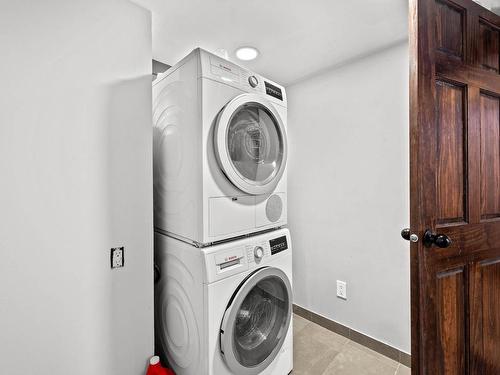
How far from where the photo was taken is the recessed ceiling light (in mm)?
1804

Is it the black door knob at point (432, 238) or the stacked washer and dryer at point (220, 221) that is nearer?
the black door knob at point (432, 238)

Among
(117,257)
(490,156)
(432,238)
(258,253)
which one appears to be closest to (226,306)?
(258,253)

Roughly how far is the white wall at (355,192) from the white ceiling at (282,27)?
9.7 inches

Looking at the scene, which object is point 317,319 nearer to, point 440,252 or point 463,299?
point 463,299

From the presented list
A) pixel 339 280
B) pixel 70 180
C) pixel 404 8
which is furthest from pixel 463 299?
pixel 70 180

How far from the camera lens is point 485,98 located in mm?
1304

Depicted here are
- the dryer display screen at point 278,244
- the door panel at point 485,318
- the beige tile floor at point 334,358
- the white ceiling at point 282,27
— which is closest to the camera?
the door panel at point 485,318

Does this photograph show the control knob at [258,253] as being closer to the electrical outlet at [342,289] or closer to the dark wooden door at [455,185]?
the dark wooden door at [455,185]

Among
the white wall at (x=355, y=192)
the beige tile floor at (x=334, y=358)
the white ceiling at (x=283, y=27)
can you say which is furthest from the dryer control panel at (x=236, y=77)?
the beige tile floor at (x=334, y=358)

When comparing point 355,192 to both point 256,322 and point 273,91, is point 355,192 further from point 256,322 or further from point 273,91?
point 256,322

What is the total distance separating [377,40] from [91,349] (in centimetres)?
238

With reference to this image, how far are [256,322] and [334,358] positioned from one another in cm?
78

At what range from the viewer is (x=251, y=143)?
145 centimetres

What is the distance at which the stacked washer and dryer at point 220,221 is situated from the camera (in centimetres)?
121
